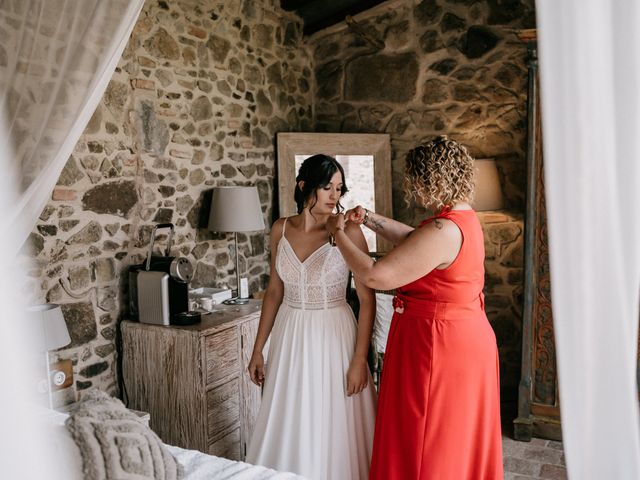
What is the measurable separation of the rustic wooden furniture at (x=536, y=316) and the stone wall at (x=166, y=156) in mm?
2094

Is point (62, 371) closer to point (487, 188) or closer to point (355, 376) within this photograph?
point (355, 376)

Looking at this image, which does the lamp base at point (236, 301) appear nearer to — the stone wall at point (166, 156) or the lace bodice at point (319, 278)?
the stone wall at point (166, 156)

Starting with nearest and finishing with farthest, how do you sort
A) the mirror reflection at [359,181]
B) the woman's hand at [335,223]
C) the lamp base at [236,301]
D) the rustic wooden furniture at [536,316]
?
the woman's hand at [335,223] → the rustic wooden furniture at [536,316] → the lamp base at [236,301] → the mirror reflection at [359,181]

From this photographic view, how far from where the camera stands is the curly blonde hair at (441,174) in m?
2.06

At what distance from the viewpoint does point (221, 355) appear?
10.5 ft

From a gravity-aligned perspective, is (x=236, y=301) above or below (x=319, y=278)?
below

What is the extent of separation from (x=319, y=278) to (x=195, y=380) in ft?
3.50

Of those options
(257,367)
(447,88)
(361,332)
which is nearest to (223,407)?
(257,367)

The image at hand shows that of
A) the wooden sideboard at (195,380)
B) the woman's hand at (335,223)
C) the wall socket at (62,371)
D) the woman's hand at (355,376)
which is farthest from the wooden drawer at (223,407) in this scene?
the woman's hand at (335,223)

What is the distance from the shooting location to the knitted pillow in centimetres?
142

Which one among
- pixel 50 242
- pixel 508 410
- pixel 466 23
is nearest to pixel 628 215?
pixel 50 242

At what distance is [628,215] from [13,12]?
5.46 feet

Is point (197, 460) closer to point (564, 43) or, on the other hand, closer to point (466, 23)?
point (564, 43)

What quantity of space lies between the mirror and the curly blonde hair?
273 centimetres
